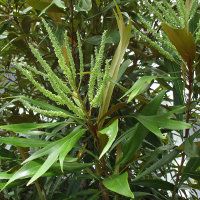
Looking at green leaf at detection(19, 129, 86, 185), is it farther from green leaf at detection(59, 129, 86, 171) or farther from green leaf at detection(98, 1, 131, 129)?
green leaf at detection(98, 1, 131, 129)

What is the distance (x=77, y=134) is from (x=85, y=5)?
478mm

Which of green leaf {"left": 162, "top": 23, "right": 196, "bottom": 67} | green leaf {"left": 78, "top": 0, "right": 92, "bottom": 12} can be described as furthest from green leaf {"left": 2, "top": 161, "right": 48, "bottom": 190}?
green leaf {"left": 78, "top": 0, "right": 92, "bottom": 12}

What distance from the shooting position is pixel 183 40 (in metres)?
0.56

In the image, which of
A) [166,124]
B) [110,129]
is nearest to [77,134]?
[110,129]

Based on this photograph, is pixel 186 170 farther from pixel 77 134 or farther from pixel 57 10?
pixel 57 10

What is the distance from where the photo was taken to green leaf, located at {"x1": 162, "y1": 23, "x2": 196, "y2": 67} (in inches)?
21.3

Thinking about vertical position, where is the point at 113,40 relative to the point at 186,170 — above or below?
above

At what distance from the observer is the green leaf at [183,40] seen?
0.54m

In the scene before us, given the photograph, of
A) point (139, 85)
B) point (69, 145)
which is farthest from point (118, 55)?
point (69, 145)

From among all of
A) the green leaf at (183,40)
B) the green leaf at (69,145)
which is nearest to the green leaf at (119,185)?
the green leaf at (69,145)

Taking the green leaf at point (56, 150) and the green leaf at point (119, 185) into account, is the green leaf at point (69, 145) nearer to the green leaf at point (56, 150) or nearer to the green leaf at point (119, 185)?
the green leaf at point (56, 150)

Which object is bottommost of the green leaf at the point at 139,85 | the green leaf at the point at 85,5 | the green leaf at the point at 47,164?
the green leaf at the point at 47,164

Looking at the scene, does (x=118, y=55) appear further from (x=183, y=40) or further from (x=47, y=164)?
(x=47, y=164)

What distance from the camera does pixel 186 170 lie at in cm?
73
